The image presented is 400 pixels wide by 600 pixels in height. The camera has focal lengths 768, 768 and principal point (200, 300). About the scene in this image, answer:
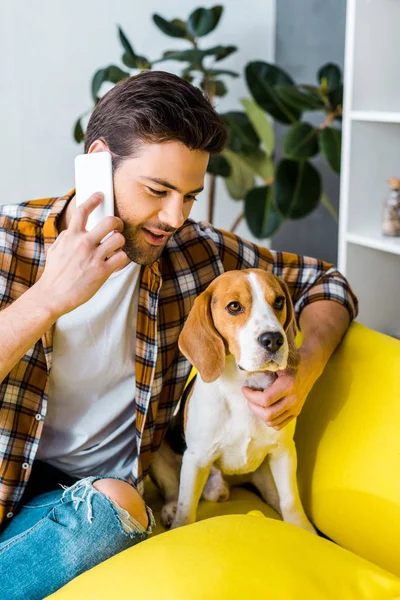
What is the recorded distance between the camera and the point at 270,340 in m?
1.25

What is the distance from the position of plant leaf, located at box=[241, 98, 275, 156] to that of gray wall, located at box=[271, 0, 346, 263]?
13.3 inches

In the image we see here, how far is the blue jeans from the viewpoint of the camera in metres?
1.27

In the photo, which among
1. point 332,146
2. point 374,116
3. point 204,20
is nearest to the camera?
point 374,116

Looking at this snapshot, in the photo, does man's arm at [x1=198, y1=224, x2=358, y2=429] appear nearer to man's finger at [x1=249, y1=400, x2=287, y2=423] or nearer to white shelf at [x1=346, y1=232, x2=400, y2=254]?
man's finger at [x1=249, y1=400, x2=287, y2=423]

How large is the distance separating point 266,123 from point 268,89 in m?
0.19

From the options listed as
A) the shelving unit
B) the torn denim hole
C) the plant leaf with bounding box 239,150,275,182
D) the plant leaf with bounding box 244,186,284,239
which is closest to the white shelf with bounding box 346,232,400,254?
the shelving unit

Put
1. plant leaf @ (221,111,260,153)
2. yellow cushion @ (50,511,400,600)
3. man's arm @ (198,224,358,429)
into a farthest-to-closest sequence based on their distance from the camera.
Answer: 1. plant leaf @ (221,111,260,153)
2. man's arm @ (198,224,358,429)
3. yellow cushion @ (50,511,400,600)

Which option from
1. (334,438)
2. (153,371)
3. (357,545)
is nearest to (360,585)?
(357,545)

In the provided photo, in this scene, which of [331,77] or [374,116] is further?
[331,77]

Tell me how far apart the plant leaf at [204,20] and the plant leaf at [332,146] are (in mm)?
660

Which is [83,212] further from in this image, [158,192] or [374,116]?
[374,116]

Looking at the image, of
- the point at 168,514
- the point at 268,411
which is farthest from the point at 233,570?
the point at 168,514

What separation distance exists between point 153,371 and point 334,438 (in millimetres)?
389

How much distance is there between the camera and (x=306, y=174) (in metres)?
2.90
